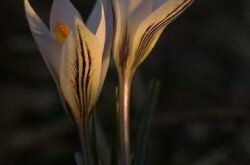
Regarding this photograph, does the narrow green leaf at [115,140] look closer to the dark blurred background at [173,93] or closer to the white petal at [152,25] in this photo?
the white petal at [152,25]

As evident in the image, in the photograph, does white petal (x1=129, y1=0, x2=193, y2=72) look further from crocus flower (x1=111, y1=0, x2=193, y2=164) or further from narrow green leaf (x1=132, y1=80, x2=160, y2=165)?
narrow green leaf (x1=132, y1=80, x2=160, y2=165)

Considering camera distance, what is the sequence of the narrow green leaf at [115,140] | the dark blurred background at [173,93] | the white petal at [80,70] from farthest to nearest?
the dark blurred background at [173,93]
the narrow green leaf at [115,140]
the white petal at [80,70]

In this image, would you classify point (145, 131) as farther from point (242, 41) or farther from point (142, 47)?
point (242, 41)

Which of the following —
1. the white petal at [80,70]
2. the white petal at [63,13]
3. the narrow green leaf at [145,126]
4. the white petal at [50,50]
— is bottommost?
the narrow green leaf at [145,126]

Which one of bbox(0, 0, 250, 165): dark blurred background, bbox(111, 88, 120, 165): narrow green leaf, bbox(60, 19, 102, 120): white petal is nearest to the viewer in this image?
bbox(60, 19, 102, 120): white petal

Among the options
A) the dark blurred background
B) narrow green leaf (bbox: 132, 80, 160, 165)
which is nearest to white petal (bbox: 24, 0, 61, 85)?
narrow green leaf (bbox: 132, 80, 160, 165)

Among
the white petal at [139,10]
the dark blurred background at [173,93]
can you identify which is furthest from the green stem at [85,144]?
the dark blurred background at [173,93]

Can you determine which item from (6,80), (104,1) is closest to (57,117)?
(6,80)
